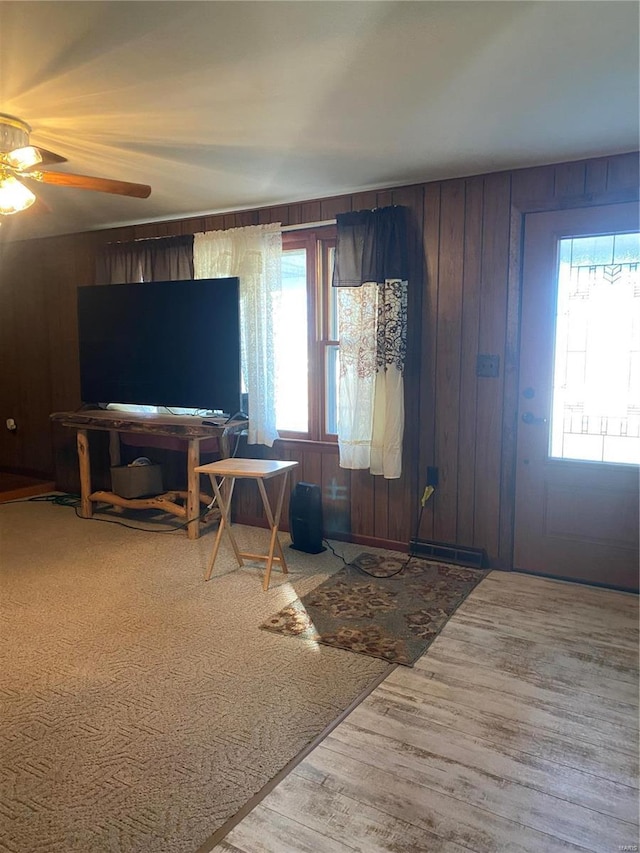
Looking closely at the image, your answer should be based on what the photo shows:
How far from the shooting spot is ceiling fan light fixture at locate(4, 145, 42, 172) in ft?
7.89

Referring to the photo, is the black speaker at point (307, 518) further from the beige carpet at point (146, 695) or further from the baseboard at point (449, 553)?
the baseboard at point (449, 553)

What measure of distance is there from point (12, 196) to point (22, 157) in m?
0.17

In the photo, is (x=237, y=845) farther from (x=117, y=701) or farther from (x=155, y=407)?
(x=155, y=407)

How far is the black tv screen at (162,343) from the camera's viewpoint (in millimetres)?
4168

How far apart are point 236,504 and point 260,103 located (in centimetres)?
297

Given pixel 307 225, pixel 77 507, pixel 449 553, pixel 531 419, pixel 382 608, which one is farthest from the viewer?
pixel 77 507

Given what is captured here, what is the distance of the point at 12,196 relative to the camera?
249 centimetres

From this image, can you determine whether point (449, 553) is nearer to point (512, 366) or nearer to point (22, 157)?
point (512, 366)

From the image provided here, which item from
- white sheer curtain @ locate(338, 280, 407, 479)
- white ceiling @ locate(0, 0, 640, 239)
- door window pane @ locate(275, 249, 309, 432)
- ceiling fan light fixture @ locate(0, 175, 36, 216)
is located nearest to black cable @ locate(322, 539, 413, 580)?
white sheer curtain @ locate(338, 280, 407, 479)

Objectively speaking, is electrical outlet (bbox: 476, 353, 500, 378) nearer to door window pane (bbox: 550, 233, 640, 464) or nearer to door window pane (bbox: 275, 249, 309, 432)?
door window pane (bbox: 550, 233, 640, 464)

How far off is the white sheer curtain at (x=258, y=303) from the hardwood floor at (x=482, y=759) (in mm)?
2002

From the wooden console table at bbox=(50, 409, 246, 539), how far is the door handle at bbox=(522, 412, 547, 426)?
1898 mm

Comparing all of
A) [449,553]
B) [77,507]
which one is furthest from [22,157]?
[77,507]

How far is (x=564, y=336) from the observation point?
10.9 ft
